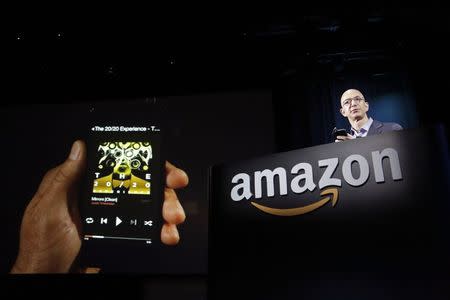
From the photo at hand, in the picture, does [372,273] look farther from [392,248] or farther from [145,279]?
[145,279]

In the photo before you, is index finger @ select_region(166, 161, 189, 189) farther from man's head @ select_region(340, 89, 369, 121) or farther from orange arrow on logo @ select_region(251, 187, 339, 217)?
orange arrow on logo @ select_region(251, 187, 339, 217)

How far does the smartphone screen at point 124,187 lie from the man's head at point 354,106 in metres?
1.74

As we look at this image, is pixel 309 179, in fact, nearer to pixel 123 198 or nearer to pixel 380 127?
pixel 123 198

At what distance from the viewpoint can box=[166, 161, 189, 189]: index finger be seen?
3.50 m

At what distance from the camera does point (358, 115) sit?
3904 millimetres

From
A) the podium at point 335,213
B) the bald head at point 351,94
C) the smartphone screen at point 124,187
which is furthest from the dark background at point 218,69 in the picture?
the podium at point 335,213

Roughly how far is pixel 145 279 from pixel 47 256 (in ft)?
2.72

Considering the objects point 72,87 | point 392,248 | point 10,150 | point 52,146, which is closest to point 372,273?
point 392,248

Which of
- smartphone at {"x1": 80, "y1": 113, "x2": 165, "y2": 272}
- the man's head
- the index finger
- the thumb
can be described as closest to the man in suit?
the man's head

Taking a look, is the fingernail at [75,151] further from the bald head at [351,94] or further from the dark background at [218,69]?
the bald head at [351,94]

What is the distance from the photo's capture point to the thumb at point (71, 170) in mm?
3627

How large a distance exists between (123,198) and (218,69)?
1722 millimetres

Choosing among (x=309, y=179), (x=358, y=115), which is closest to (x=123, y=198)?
(x=358, y=115)

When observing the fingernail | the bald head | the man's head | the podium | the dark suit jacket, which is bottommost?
the podium
